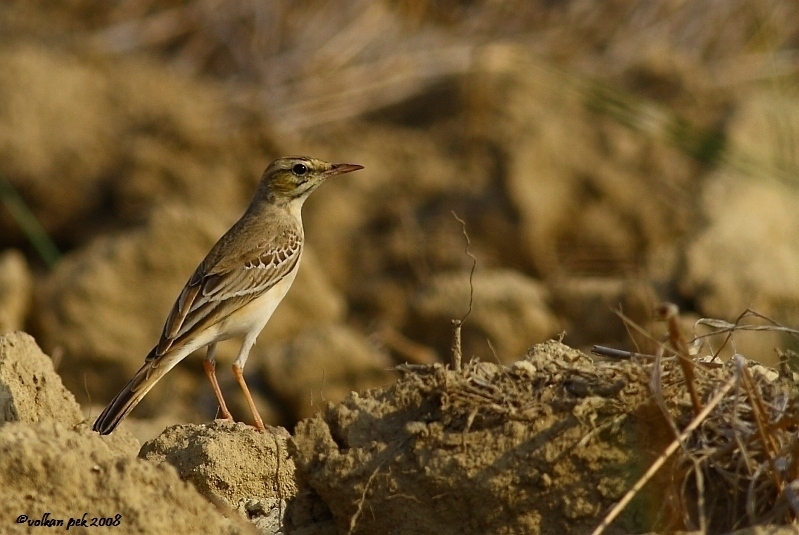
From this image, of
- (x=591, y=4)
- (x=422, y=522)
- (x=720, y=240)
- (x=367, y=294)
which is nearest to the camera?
(x=422, y=522)

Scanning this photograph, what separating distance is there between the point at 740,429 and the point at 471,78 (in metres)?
10.1

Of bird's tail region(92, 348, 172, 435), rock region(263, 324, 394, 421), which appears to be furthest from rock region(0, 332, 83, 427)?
rock region(263, 324, 394, 421)

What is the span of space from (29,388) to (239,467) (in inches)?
42.7

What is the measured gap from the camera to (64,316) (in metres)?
11.3

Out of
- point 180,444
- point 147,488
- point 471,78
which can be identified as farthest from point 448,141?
point 147,488

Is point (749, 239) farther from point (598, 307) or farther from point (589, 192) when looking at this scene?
point (598, 307)

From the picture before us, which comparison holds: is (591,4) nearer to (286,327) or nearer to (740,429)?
(286,327)

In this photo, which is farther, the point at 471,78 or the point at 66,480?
the point at 471,78

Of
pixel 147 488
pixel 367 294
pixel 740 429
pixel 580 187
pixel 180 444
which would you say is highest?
pixel 740 429

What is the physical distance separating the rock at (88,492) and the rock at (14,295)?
6705mm

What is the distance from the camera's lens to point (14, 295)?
11.4m

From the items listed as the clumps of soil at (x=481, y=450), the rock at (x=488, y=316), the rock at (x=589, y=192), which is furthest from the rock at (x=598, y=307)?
the clumps of soil at (x=481, y=450)

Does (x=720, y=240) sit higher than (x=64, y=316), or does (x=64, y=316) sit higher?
(x=720, y=240)

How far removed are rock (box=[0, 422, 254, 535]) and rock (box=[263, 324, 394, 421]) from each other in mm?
5529
